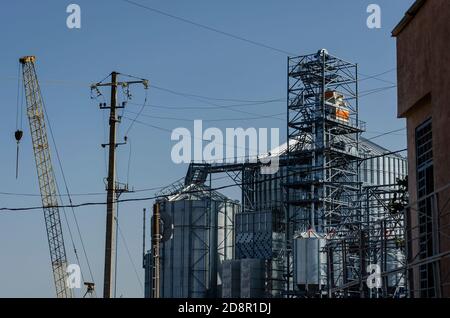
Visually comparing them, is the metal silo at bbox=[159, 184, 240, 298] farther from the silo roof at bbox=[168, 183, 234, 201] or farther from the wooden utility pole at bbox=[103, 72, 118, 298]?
the wooden utility pole at bbox=[103, 72, 118, 298]

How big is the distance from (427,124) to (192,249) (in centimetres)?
5014

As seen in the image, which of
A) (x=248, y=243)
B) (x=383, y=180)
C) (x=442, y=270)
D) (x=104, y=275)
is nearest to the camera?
(x=442, y=270)

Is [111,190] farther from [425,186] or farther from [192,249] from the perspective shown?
[192,249]

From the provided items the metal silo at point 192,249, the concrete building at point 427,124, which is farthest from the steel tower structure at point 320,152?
the concrete building at point 427,124

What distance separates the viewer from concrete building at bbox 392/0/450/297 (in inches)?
757

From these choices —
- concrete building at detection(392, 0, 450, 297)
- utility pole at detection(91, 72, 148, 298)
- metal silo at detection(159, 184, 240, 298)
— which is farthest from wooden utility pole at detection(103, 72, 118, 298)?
metal silo at detection(159, 184, 240, 298)

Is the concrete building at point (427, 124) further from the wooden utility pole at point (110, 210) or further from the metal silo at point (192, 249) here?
the metal silo at point (192, 249)

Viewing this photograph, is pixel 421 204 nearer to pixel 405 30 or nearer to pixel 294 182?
pixel 405 30

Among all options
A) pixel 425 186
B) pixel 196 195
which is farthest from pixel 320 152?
pixel 425 186

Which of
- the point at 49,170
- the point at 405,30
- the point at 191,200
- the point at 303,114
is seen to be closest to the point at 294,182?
the point at 303,114
